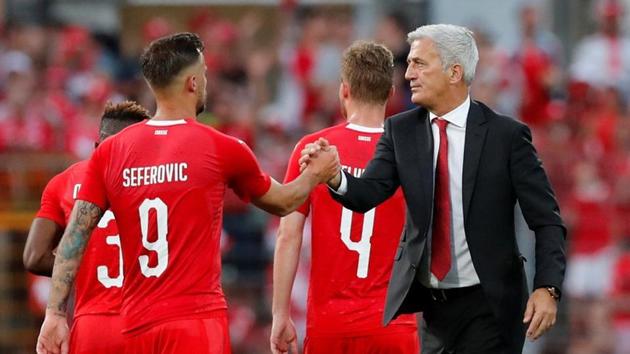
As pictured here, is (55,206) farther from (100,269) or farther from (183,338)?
(183,338)

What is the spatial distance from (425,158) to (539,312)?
1.01 m

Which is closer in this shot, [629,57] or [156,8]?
[629,57]

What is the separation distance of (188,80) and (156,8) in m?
13.1

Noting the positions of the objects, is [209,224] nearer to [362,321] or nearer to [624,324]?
[362,321]

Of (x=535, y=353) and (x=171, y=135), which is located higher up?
(x=171, y=135)

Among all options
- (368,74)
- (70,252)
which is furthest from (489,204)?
(70,252)

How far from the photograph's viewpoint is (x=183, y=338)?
311 inches

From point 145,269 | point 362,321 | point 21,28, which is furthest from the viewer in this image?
point 21,28

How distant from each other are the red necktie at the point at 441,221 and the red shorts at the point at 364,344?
97 centimetres

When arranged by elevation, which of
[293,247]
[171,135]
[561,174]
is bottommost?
[561,174]

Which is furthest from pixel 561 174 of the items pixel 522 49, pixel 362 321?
pixel 362 321

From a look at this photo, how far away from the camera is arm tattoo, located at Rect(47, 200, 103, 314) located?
8109 mm

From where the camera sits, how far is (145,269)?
7996 millimetres

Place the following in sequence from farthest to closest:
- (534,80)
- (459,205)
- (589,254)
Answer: (534,80) < (589,254) < (459,205)
